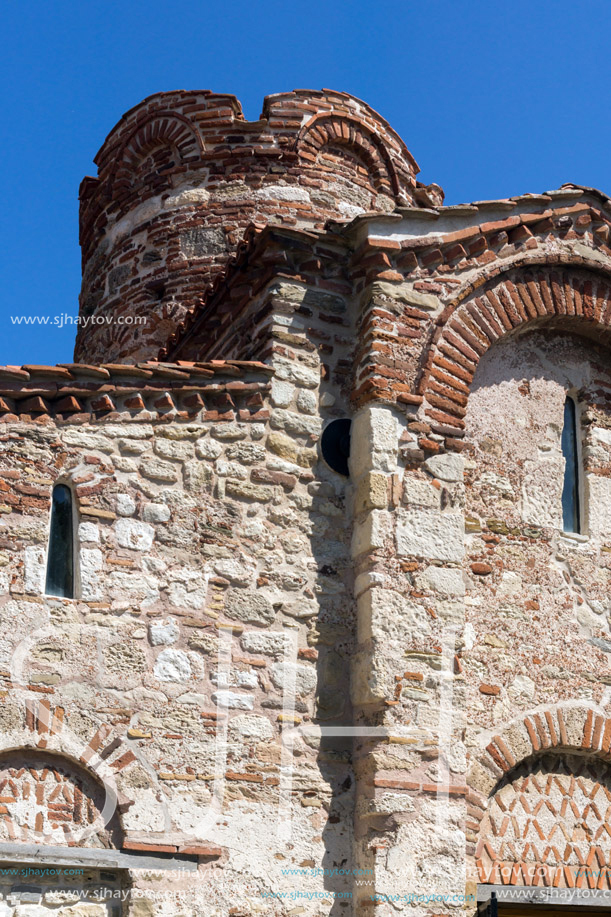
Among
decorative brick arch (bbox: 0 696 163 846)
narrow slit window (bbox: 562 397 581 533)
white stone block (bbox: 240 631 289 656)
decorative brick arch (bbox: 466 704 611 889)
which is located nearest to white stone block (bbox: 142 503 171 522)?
white stone block (bbox: 240 631 289 656)

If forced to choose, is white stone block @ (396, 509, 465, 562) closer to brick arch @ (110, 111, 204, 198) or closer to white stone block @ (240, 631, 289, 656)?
white stone block @ (240, 631, 289, 656)

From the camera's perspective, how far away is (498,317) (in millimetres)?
6637

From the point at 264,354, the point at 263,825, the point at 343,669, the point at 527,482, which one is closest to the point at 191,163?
the point at 264,354

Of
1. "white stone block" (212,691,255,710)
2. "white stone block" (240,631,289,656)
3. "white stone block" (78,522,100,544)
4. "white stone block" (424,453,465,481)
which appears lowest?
"white stone block" (212,691,255,710)

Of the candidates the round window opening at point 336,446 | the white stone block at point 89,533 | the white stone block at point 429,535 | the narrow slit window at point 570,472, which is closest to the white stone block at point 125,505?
the white stone block at point 89,533

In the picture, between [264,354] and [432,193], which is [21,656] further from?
[432,193]

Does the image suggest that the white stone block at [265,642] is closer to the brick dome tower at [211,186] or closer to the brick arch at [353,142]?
the brick dome tower at [211,186]

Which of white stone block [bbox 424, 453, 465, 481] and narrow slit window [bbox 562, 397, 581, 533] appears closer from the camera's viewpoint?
white stone block [bbox 424, 453, 465, 481]

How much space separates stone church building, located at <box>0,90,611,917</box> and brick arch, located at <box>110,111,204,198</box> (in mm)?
3035

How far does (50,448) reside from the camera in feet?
18.6

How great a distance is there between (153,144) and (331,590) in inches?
222

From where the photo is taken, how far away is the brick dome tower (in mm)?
9438

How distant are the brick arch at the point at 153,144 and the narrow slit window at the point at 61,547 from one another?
16.3 ft

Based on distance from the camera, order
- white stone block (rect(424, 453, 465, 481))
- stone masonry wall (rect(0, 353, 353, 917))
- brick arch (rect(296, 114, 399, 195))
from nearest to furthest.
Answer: stone masonry wall (rect(0, 353, 353, 917))
white stone block (rect(424, 453, 465, 481))
brick arch (rect(296, 114, 399, 195))
